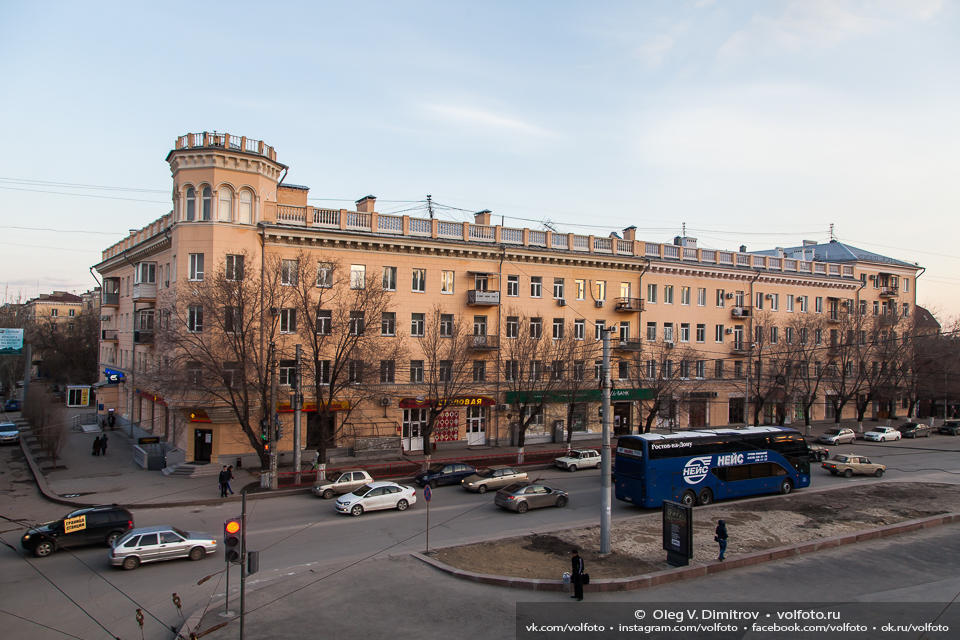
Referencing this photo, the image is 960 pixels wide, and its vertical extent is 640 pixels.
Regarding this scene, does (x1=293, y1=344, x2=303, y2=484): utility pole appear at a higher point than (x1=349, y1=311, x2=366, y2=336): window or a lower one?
lower

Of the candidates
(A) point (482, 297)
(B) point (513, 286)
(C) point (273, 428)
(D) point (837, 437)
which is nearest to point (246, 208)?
(C) point (273, 428)

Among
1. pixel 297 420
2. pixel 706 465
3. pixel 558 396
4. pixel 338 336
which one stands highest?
pixel 338 336

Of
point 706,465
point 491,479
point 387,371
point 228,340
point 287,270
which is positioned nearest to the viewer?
point 706,465

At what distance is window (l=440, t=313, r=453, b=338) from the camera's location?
3878 cm

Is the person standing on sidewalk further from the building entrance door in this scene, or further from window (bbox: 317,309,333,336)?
the building entrance door

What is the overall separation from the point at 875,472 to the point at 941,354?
27.8 meters

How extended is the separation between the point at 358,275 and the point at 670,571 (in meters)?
24.8

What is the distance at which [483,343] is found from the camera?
3850 centimetres

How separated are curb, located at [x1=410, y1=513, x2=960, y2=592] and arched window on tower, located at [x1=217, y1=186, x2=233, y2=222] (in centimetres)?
2245

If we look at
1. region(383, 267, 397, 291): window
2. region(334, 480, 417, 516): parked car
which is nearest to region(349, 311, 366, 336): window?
region(383, 267, 397, 291): window

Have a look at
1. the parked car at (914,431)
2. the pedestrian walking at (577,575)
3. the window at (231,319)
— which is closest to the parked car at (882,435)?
the parked car at (914,431)

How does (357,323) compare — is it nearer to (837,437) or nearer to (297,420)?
(297,420)

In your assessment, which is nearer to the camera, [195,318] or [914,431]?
[195,318]

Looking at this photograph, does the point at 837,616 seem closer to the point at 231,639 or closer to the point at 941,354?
the point at 231,639
